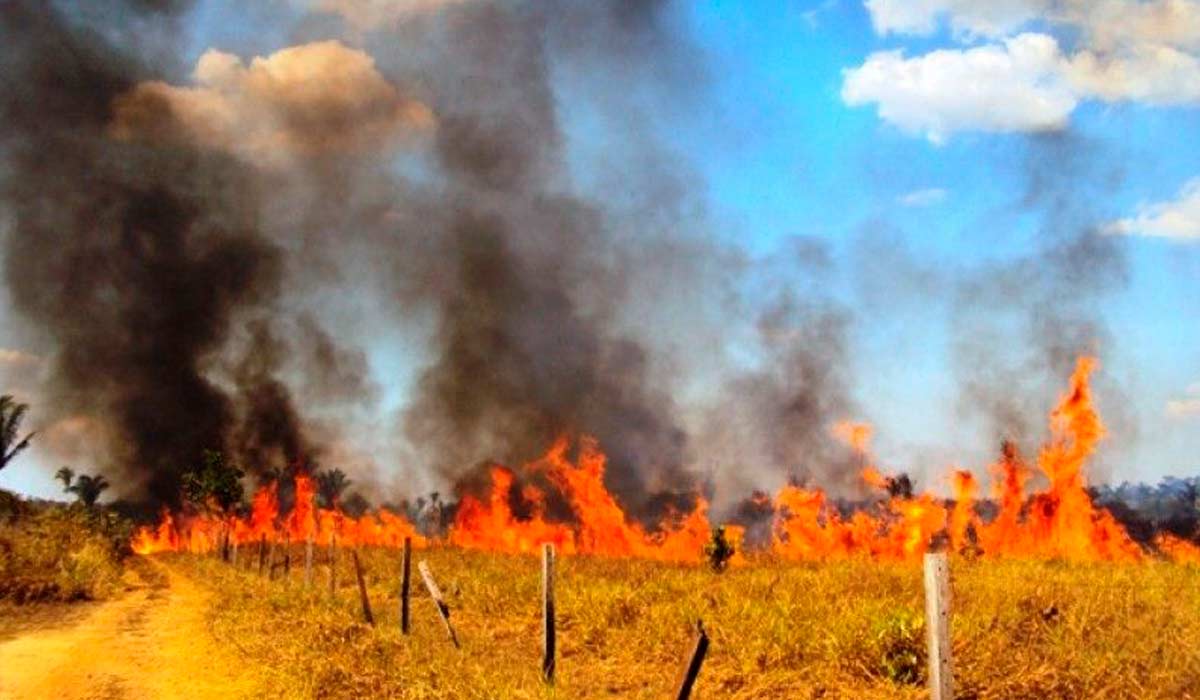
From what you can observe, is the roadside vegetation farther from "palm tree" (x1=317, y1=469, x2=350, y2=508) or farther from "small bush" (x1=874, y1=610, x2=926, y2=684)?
"palm tree" (x1=317, y1=469, x2=350, y2=508)

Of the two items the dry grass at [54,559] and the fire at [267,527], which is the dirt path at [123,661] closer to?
the dry grass at [54,559]

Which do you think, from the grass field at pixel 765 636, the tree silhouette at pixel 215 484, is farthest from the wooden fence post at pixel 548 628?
the tree silhouette at pixel 215 484

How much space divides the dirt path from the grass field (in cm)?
55

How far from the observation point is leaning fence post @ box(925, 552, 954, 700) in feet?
21.7

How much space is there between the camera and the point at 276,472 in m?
69.8

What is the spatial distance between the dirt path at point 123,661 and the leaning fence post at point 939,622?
8.61 meters

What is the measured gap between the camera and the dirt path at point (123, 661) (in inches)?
485

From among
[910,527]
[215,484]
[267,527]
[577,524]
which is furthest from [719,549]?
[267,527]

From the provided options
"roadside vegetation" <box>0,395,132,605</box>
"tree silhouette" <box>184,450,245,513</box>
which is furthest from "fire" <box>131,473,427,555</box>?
"roadside vegetation" <box>0,395,132,605</box>

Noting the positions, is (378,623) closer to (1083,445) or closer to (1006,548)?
(1006,548)

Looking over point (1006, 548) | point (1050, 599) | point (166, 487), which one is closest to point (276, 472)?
point (166, 487)

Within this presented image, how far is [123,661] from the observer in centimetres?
1470

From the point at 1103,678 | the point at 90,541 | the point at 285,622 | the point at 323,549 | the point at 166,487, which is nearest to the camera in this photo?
the point at 1103,678

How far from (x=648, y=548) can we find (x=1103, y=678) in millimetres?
28158
